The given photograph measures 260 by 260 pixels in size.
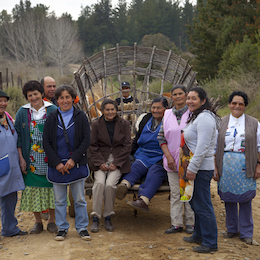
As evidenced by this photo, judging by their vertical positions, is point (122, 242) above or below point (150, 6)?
below

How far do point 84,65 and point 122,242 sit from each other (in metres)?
3.25

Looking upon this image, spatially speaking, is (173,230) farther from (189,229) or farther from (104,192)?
(104,192)

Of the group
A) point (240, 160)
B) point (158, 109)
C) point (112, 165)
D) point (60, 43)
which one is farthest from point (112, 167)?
point (60, 43)

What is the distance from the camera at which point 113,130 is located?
13.9 ft

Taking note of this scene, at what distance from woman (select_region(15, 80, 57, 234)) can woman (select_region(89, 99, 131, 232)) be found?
615 millimetres

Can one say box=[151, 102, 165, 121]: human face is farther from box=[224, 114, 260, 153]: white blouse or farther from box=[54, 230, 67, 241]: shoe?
box=[54, 230, 67, 241]: shoe

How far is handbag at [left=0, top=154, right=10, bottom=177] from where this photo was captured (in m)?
3.50

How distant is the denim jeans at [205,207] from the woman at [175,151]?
556 mm

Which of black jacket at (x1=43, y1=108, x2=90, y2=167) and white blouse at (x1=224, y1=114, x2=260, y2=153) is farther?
white blouse at (x1=224, y1=114, x2=260, y2=153)

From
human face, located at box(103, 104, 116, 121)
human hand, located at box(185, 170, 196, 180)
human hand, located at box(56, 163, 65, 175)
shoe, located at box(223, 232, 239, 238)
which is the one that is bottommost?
shoe, located at box(223, 232, 239, 238)

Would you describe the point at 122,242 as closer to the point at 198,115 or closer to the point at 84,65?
the point at 198,115

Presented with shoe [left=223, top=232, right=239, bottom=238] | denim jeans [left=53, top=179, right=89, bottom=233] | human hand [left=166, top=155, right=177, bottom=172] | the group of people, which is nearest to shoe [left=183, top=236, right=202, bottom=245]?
the group of people

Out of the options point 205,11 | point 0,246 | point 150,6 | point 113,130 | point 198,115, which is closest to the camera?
point 198,115

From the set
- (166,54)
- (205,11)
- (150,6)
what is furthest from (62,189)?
(150,6)
